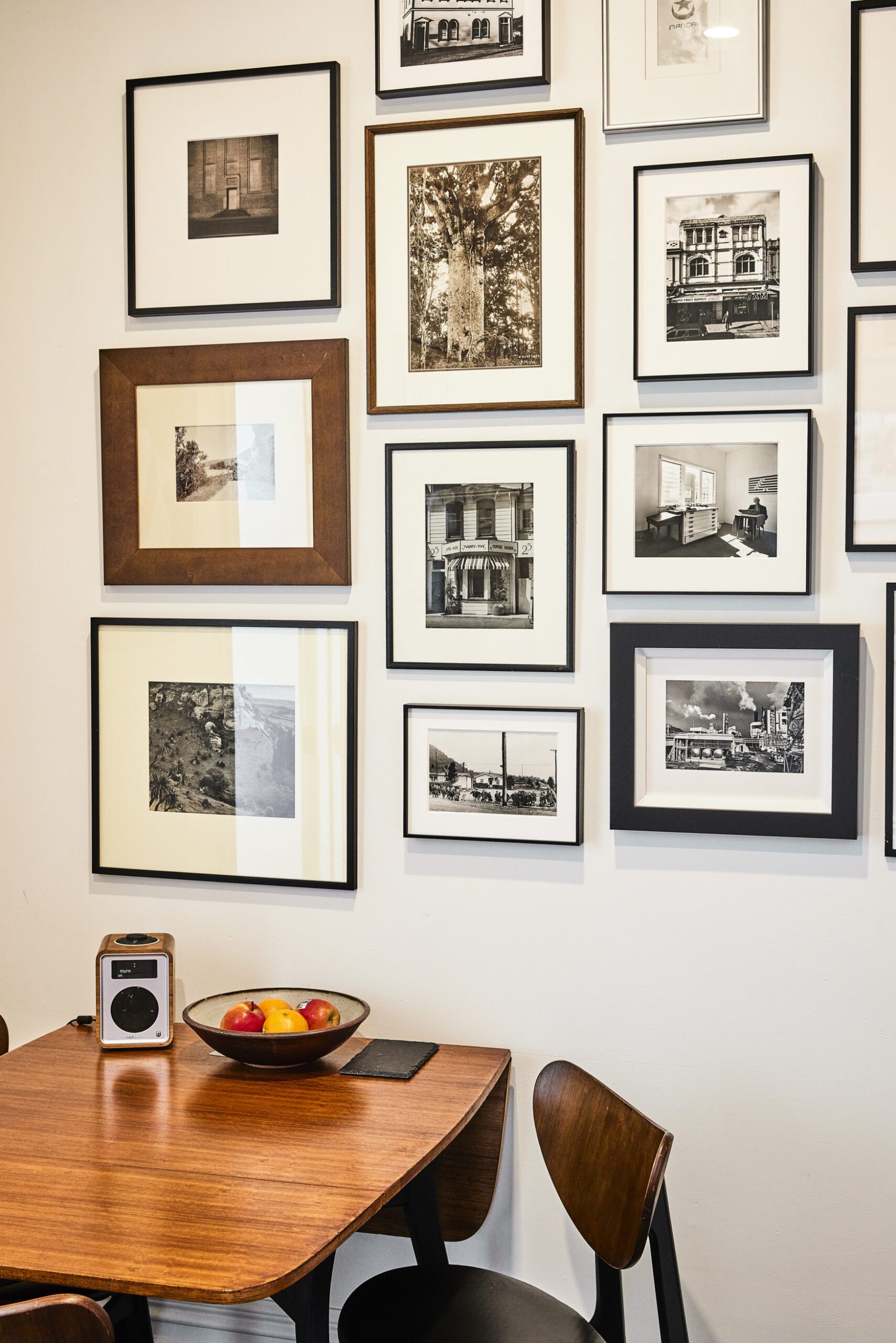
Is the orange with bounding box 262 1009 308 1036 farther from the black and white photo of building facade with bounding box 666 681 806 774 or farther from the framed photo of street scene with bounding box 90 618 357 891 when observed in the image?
the black and white photo of building facade with bounding box 666 681 806 774

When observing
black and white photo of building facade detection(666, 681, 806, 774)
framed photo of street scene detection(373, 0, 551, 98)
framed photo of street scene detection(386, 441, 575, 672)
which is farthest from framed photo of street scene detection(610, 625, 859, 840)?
framed photo of street scene detection(373, 0, 551, 98)

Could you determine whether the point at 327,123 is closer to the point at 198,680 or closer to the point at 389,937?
the point at 198,680

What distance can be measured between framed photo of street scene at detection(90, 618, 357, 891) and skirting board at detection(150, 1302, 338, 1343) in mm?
825

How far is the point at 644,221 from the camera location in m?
1.97

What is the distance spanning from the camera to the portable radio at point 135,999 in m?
2.04

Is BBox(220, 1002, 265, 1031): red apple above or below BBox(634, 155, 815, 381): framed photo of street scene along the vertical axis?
below

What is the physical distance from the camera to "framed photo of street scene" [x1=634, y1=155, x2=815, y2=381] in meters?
1.91

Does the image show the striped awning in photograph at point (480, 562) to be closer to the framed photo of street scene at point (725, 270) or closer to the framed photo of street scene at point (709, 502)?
the framed photo of street scene at point (709, 502)

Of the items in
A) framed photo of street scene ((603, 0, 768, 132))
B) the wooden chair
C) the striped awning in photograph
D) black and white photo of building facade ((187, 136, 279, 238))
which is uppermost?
framed photo of street scene ((603, 0, 768, 132))

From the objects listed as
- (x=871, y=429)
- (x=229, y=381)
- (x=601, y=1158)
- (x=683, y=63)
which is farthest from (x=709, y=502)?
(x=601, y=1158)

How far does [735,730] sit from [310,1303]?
3.61 ft

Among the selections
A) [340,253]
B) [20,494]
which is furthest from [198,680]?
[340,253]

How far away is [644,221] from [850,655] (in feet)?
2.71

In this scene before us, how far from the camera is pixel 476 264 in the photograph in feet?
6.75
